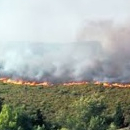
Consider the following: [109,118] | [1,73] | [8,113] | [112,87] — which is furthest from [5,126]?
[1,73]

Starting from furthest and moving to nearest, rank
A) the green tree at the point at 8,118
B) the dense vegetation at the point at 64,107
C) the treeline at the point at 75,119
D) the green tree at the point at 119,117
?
the green tree at the point at 119,117
the dense vegetation at the point at 64,107
the treeline at the point at 75,119
the green tree at the point at 8,118

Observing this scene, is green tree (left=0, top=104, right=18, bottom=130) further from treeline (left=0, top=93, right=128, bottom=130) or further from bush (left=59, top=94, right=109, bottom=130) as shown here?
bush (left=59, top=94, right=109, bottom=130)

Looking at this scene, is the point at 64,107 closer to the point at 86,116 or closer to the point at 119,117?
the point at 119,117

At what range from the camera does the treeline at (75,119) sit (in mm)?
97812

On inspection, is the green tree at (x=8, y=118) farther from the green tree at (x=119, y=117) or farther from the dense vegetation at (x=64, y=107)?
the green tree at (x=119, y=117)

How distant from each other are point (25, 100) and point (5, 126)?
15761 mm

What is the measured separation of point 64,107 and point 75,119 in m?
9.94

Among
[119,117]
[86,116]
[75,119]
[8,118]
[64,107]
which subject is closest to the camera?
[8,118]

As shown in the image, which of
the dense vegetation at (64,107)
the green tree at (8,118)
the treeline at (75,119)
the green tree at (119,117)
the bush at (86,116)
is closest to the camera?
the green tree at (8,118)

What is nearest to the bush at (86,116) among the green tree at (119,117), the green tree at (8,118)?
the green tree at (119,117)

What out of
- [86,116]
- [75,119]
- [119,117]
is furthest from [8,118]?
[119,117]

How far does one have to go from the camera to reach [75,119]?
326 feet

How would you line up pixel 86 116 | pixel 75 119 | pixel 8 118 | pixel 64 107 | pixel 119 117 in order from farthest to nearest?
pixel 64 107 → pixel 119 117 → pixel 86 116 → pixel 75 119 → pixel 8 118

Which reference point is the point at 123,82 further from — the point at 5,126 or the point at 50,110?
the point at 5,126
